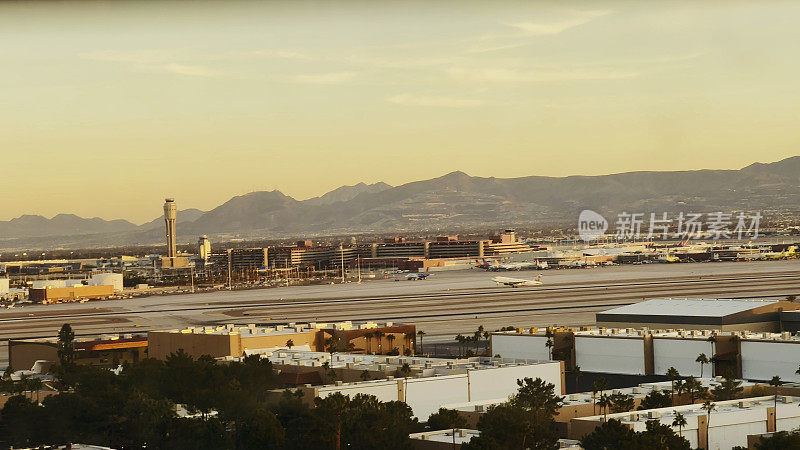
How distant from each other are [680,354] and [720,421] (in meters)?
11.9

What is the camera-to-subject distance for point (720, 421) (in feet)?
78.5

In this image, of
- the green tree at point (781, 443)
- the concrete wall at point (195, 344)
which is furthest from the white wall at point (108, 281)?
the green tree at point (781, 443)

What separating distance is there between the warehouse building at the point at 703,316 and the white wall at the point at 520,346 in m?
4.72

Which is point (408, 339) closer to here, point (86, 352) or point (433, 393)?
point (86, 352)

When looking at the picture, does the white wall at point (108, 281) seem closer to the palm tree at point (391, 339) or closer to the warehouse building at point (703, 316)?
the palm tree at point (391, 339)

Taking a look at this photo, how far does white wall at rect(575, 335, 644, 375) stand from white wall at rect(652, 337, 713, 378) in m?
0.59

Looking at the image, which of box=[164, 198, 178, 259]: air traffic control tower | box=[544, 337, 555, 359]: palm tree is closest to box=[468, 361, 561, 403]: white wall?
box=[544, 337, 555, 359]: palm tree

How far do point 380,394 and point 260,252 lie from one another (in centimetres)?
13978

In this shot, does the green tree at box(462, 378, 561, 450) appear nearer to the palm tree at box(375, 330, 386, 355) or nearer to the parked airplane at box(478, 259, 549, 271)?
the palm tree at box(375, 330, 386, 355)

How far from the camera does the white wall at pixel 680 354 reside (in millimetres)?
35375

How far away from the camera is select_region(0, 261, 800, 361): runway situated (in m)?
65.6

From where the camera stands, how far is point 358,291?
105938 mm

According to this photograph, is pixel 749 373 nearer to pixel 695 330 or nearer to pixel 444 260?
pixel 695 330

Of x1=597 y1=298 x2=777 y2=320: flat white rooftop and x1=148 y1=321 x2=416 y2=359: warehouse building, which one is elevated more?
x1=597 y1=298 x2=777 y2=320: flat white rooftop
